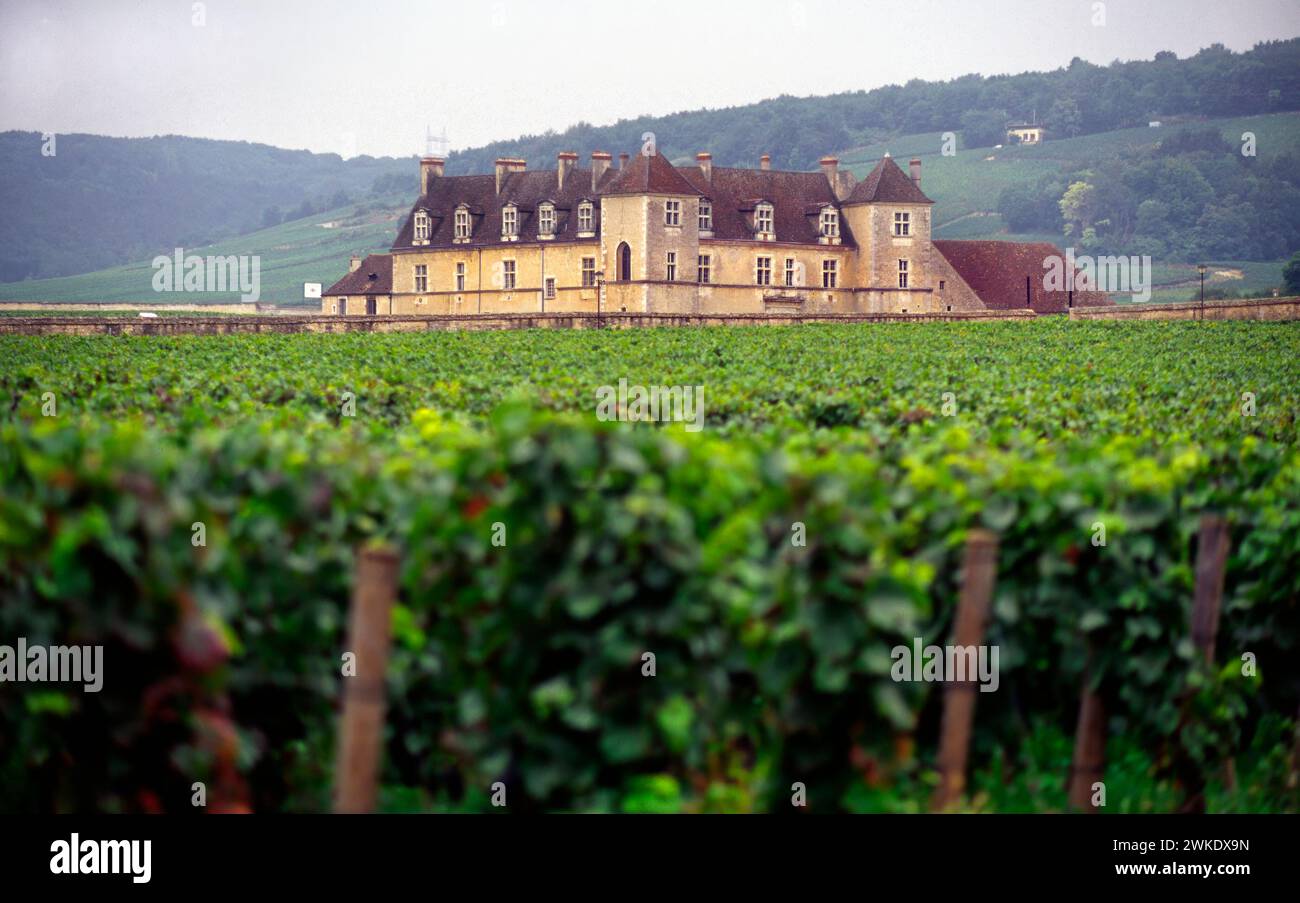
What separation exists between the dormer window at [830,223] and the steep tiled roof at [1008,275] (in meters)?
6.29

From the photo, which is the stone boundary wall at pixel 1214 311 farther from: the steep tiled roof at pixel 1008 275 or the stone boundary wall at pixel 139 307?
the stone boundary wall at pixel 139 307

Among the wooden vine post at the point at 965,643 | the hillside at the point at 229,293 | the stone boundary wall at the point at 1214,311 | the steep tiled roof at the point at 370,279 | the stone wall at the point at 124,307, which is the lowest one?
the wooden vine post at the point at 965,643

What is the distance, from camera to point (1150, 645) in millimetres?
8914

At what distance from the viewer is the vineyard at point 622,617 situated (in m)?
6.69

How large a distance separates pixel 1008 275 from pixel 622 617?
293ft

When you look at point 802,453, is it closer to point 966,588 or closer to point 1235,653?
point 966,588

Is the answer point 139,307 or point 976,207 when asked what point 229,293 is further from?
point 976,207

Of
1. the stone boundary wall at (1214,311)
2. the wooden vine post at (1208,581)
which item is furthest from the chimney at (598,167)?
the wooden vine post at (1208,581)

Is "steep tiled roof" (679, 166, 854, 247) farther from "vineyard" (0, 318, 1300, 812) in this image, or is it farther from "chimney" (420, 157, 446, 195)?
"vineyard" (0, 318, 1300, 812)

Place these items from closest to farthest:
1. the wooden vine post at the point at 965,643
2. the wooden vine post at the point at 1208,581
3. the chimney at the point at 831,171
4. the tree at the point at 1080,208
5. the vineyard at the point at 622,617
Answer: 1. the vineyard at the point at 622,617
2. the wooden vine post at the point at 965,643
3. the wooden vine post at the point at 1208,581
4. the chimney at the point at 831,171
5. the tree at the point at 1080,208

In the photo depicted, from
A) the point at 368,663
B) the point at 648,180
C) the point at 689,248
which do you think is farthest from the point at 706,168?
the point at 368,663

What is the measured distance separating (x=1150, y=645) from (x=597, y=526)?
3.69 metres

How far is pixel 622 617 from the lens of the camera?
23.2 feet

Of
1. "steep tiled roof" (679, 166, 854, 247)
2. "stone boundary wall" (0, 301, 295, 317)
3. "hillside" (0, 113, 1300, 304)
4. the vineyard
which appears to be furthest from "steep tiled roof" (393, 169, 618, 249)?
the vineyard
